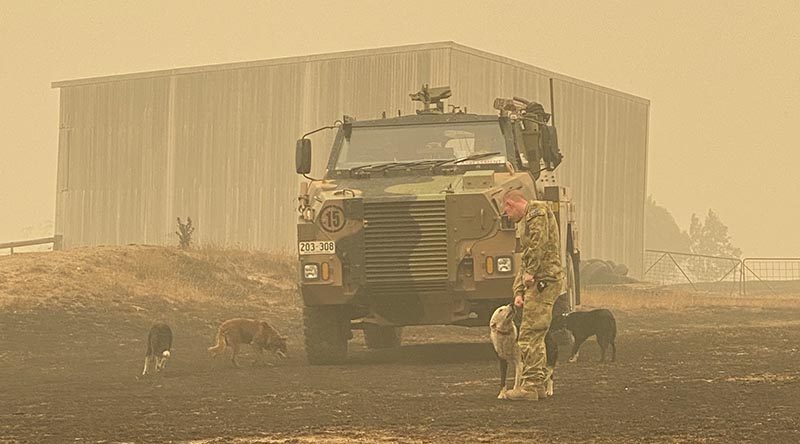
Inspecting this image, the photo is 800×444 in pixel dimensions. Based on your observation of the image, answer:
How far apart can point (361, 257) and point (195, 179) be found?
2949cm

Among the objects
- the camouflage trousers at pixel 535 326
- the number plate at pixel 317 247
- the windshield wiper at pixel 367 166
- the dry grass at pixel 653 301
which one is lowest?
the dry grass at pixel 653 301

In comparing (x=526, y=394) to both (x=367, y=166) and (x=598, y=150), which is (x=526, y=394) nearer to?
(x=367, y=166)

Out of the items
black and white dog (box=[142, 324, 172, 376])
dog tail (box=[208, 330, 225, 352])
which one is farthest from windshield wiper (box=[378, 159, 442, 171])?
black and white dog (box=[142, 324, 172, 376])

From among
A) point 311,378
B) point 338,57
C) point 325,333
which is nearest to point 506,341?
point 311,378

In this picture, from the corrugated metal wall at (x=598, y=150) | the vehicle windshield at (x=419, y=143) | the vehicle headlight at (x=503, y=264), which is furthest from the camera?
the corrugated metal wall at (x=598, y=150)

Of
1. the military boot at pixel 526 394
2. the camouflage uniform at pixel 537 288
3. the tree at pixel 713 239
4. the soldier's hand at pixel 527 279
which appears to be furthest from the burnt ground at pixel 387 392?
the tree at pixel 713 239

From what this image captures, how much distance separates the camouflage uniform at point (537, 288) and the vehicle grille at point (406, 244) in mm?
3351

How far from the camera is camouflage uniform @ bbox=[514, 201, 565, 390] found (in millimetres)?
10773

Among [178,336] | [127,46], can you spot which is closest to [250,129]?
[178,336]

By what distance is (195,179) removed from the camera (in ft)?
141

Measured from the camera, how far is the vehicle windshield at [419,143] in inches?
610

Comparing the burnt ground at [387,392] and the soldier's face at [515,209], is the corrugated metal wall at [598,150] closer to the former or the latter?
the burnt ground at [387,392]

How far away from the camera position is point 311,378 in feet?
45.1

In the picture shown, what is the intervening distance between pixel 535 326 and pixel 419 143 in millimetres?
5362
